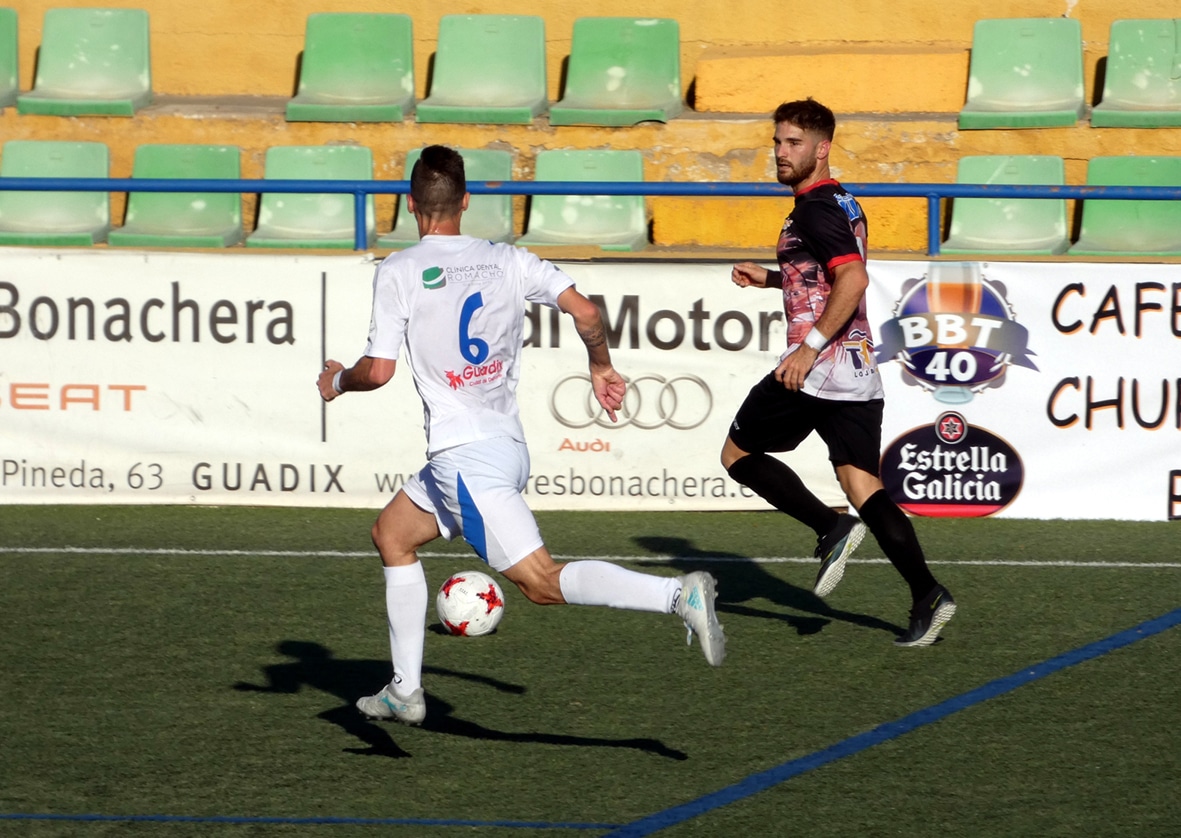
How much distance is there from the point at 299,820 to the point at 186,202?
27.8 feet

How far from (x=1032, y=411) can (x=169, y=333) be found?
4798 mm

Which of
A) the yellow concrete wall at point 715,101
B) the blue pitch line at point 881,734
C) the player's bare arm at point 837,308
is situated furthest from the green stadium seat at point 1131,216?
the player's bare arm at point 837,308

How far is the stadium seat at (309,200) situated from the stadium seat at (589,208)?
1276mm

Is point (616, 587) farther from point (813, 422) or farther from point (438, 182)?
point (813, 422)

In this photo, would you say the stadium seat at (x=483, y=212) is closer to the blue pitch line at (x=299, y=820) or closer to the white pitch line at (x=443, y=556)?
the white pitch line at (x=443, y=556)

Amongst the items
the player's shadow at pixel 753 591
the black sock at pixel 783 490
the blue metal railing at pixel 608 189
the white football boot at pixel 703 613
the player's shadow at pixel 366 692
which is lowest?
the player's shadow at pixel 366 692

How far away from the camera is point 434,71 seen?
13.4 metres

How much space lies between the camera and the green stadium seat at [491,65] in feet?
42.5

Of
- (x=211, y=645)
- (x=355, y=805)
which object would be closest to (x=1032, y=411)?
(x=211, y=645)

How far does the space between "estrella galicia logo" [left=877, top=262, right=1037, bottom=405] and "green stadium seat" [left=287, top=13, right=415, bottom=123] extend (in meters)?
5.49

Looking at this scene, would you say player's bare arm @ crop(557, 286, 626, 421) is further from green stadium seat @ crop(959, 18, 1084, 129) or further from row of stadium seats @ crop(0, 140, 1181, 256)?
green stadium seat @ crop(959, 18, 1084, 129)

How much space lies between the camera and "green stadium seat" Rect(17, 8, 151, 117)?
13.5m

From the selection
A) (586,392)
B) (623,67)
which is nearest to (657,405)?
(586,392)

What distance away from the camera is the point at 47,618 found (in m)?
6.94
